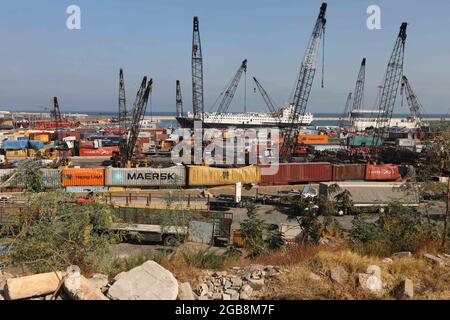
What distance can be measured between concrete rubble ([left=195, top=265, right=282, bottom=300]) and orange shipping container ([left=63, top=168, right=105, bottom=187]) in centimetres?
2834

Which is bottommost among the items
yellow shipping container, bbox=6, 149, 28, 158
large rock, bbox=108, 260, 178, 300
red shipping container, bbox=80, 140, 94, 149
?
yellow shipping container, bbox=6, 149, 28, 158

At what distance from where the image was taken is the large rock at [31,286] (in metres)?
6.87

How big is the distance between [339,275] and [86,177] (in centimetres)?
3152

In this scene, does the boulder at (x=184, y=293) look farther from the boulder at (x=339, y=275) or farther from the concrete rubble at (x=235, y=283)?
the boulder at (x=339, y=275)

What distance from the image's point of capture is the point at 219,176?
123 feet

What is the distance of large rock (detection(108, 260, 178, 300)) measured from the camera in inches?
281

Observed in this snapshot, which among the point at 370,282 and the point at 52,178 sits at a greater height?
the point at 370,282

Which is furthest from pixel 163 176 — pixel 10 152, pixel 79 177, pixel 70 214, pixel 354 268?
pixel 10 152

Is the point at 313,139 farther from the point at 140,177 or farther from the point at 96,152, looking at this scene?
the point at 140,177

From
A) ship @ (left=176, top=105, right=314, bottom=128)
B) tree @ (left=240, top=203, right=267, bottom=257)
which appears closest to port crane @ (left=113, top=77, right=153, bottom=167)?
tree @ (left=240, top=203, right=267, bottom=257)

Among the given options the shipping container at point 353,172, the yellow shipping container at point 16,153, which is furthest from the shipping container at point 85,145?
the shipping container at point 353,172

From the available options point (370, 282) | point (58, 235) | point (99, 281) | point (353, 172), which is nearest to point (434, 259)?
point (370, 282)

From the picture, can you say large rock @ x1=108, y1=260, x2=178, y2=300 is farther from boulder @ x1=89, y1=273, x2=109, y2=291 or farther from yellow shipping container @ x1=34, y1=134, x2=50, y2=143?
yellow shipping container @ x1=34, y1=134, x2=50, y2=143
